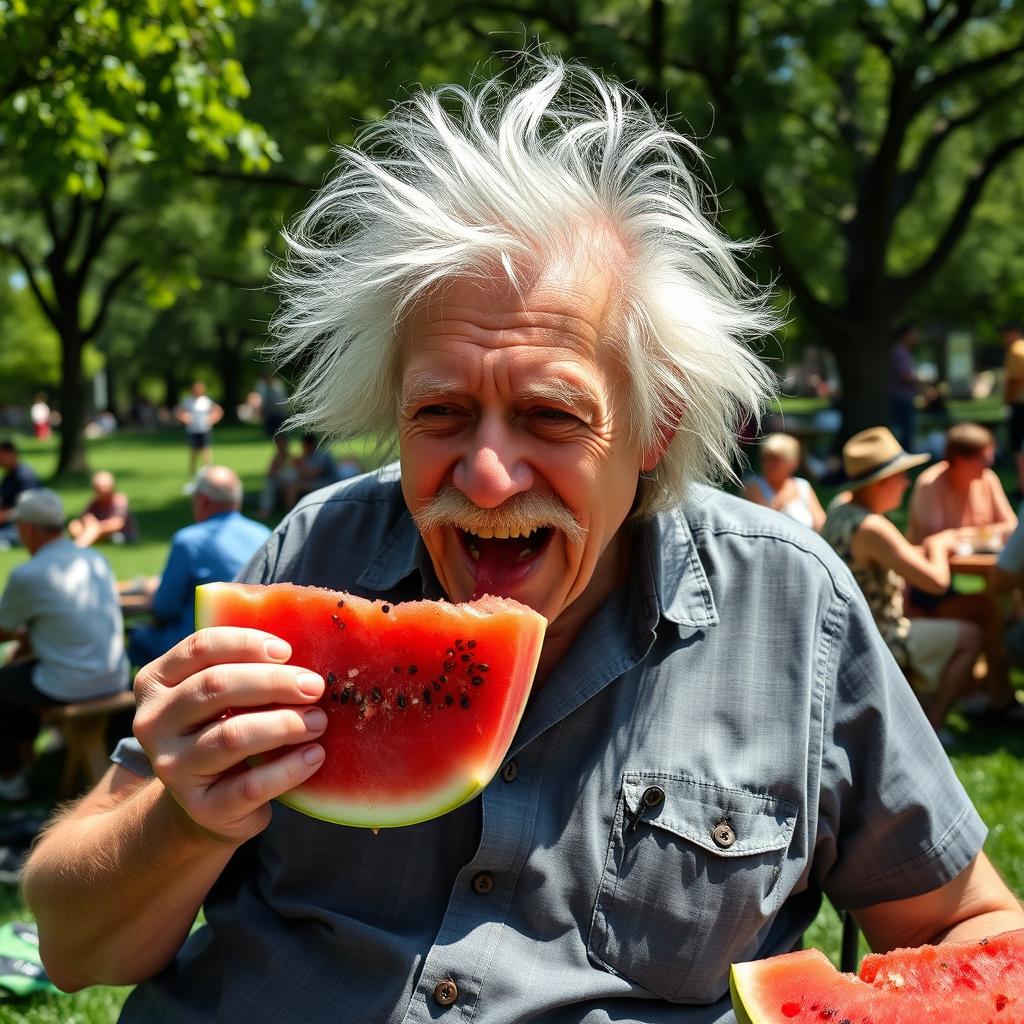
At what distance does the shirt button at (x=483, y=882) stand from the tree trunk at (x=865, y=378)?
17.2 m

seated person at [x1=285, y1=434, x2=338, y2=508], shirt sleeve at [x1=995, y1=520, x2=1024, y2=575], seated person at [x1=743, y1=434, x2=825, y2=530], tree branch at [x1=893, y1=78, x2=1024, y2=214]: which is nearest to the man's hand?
shirt sleeve at [x1=995, y1=520, x2=1024, y2=575]

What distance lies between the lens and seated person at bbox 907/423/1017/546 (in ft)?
26.0

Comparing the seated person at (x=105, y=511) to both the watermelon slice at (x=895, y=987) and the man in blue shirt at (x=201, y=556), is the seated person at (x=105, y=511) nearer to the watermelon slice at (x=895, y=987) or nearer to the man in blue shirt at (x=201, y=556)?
the man in blue shirt at (x=201, y=556)

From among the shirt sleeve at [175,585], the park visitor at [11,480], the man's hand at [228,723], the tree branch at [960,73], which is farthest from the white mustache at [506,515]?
the tree branch at [960,73]

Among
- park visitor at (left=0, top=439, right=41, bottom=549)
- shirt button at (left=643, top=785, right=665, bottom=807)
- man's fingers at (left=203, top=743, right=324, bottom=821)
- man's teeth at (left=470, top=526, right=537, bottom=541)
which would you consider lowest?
park visitor at (left=0, top=439, right=41, bottom=549)

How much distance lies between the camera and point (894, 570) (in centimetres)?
657

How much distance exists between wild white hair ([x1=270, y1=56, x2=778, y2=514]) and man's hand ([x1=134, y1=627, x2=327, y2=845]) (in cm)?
71

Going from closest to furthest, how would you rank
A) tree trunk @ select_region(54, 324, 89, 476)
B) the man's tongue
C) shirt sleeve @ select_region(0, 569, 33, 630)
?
the man's tongue
shirt sleeve @ select_region(0, 569, 33, 630)
tree trunk @ select_region(54, 324, 89, 476)

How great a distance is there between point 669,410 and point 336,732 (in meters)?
0.83

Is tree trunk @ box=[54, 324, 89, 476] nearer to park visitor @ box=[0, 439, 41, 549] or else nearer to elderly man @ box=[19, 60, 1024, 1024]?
park visitor @ box=[0, 439, 41, 549]

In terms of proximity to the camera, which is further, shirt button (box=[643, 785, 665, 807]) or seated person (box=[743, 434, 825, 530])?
seated person (box=[743, 434, 825, 530])

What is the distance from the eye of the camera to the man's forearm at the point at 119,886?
71.2 inches

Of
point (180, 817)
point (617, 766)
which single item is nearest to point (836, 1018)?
point (617, 766)

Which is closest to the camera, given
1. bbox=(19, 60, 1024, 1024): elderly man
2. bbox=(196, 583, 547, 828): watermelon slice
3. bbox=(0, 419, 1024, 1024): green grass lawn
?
bbox=(196, 583, 547, 828): watermelon slice
